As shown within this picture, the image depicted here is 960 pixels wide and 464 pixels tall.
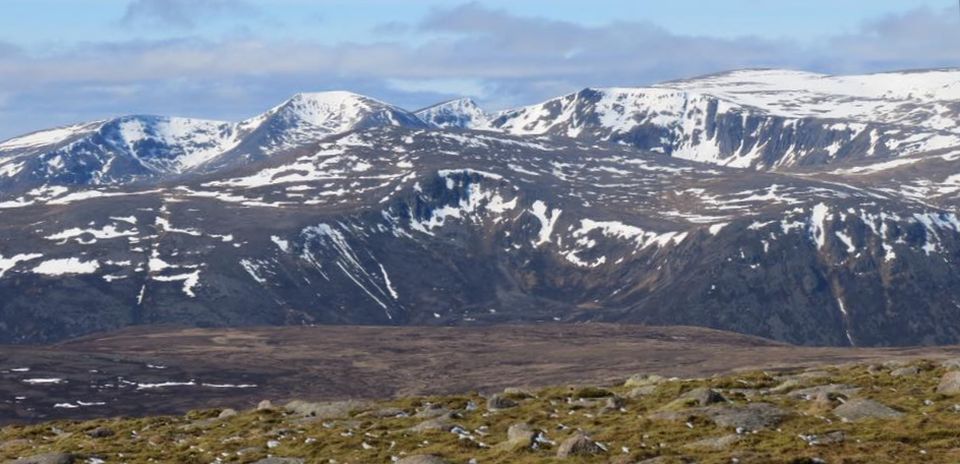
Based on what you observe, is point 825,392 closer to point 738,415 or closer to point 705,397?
point 705,397

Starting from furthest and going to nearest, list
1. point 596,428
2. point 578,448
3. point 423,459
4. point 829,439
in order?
1. point 596,428
2. point 423,459
3. point 578,448
4. point 829,439

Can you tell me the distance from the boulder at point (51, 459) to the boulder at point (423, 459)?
19005 mm

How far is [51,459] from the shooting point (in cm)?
7681

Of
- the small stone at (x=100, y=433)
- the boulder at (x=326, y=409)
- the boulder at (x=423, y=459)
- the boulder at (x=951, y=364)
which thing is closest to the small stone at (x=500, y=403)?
the boulder at (x=326, y=409)

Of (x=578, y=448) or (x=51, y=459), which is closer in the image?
(x=578, y=448)

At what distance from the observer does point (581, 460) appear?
2625 inches

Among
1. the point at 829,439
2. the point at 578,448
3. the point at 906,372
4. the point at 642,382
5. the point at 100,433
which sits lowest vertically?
the point at 100,433

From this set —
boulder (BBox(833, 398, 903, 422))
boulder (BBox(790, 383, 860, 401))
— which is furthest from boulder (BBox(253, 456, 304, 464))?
boulder (BBox(790, 383, 860, 401))

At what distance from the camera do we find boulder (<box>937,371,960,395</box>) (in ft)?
259

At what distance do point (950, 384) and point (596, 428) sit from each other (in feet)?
65.0

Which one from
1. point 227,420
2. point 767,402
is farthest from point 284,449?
point 767,402

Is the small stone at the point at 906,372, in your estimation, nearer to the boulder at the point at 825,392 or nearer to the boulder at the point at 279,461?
the boulder at the point at 825,392

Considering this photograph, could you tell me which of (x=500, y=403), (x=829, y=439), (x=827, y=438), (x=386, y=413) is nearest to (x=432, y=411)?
(x=386, y=413)

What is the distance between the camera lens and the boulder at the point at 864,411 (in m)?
72.9
